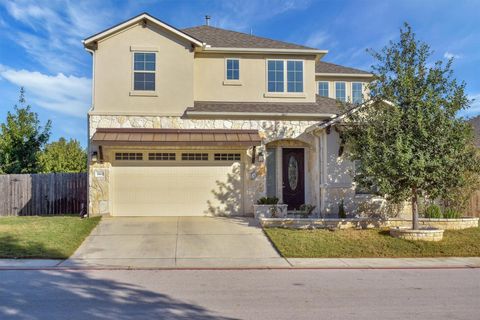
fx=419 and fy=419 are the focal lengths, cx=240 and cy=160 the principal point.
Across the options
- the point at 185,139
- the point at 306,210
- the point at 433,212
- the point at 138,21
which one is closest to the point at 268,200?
the point at 306,210

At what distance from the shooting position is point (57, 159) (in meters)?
29.0

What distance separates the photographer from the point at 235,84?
17406 millimetres

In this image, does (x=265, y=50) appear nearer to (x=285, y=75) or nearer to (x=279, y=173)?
(x=285, y=75)

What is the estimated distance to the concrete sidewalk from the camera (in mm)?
9734

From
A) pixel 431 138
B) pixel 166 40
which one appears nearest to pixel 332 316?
pixel 431 138

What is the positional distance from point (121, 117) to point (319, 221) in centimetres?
825

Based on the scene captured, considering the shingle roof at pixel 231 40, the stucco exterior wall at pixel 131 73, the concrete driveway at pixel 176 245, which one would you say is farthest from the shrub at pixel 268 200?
the shingle roof at pixel 231 40

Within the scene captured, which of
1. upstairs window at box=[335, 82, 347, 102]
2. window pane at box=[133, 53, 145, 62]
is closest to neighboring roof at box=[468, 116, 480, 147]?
upstairs window at box=[335, 82, 347, 102]

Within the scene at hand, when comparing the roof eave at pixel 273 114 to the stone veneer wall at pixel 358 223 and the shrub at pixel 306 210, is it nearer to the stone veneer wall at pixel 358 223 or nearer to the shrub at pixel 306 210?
the shrub at pixel 306 210

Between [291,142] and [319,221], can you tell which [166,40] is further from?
[319,221]

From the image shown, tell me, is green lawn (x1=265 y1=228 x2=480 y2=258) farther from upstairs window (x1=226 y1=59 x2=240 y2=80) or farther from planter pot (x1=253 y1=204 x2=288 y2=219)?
upstairs window (x1=226 y1=59 x2=240 y2=80)

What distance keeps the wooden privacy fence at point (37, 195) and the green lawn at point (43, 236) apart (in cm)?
393

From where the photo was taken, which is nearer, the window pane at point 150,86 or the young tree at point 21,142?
the window pane at point 150,86

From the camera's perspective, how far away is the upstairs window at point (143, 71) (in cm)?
1622
